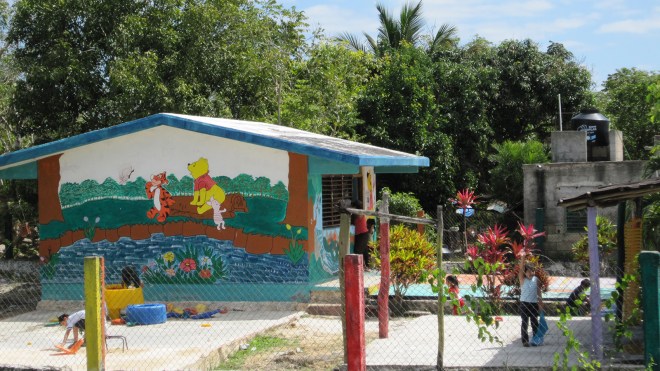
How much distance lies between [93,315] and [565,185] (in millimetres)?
14962

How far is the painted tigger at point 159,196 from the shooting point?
616 inches

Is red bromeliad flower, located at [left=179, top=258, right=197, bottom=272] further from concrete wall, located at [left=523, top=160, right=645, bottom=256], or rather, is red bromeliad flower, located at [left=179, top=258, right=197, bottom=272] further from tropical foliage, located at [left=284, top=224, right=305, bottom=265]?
concrete wall, located at [left=523, top=160, right=645, bottom=256]

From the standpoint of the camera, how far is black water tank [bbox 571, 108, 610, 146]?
73.5 feet

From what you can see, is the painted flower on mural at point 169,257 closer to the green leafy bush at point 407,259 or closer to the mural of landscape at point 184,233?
the mural of landscape at point 184,233

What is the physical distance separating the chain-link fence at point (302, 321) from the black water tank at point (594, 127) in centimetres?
461

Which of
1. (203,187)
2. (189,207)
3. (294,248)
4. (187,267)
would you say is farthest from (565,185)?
(187,267)

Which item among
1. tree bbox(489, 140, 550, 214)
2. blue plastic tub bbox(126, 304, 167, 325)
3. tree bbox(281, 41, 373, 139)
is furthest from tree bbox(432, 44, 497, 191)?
blue plastic tub bbox(126, 304, 167, 325)

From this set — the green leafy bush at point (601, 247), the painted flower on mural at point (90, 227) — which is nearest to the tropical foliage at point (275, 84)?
the painted flower on mural at point (90, 227)

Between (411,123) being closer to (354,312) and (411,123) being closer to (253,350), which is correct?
(253,350)

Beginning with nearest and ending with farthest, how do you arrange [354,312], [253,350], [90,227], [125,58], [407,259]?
1. [354,312]
2. [253,350]
3. [407,259]
4. [90,227]
5. [125,58]

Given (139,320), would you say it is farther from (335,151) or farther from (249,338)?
(335,151)

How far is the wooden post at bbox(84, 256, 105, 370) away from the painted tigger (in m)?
6.97

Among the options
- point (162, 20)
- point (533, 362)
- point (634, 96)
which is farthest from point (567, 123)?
Answer: point (533, 362)

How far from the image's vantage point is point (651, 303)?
778 cm
